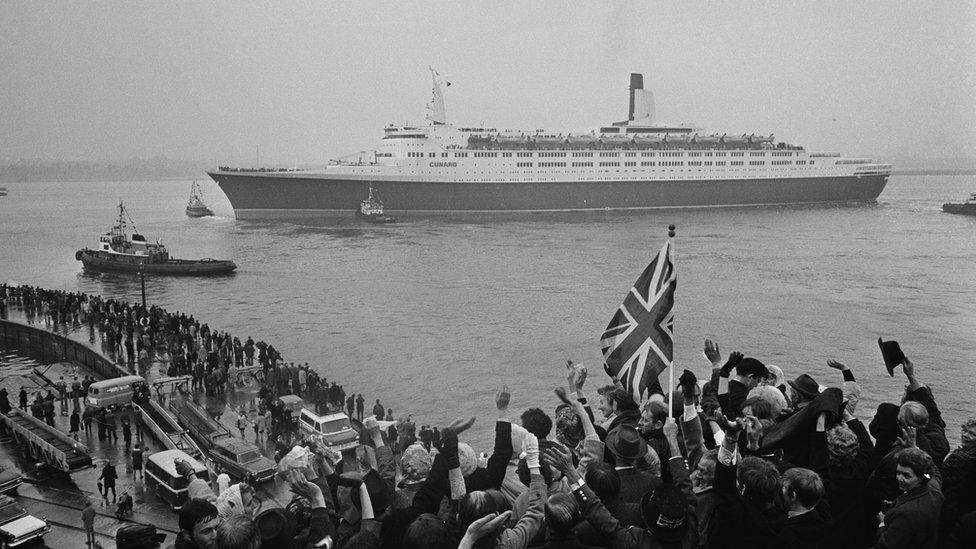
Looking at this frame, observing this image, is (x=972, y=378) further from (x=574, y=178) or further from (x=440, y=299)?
(x=574, y=178)

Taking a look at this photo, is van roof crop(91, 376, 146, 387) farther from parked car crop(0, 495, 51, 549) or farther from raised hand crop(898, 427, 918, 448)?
raised hand crop(898, 427, 918, 448)

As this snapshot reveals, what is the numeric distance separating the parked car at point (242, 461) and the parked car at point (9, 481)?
6.98ft

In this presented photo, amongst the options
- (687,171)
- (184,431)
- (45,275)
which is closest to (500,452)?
(184,431)

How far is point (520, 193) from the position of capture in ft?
175

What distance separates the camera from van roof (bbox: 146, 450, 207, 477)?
7.39 metres

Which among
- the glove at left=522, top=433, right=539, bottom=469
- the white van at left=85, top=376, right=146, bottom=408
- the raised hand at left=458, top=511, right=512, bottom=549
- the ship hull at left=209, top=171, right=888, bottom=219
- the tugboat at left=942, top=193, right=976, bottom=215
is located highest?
the ship hull at left=209, top=171, right=888, bottom=219

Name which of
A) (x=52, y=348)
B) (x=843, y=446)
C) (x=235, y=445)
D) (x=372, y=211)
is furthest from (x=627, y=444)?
(x=372, y=211)

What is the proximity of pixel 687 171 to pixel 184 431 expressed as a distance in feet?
178

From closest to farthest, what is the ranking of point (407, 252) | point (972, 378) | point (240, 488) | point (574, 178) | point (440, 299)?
1. point (240, 488)
2. point (972, 378)
3. point (440, 299)
4. point (407, 252)
5. point (574, 178)

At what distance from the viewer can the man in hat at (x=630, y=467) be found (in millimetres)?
2928

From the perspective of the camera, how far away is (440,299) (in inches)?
866

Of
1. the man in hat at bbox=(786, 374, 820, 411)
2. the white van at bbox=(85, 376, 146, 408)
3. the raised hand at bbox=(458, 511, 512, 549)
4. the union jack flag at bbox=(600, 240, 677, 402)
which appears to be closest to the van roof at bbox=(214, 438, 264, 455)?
the white van at bbox=(85, 376, 146, 408)

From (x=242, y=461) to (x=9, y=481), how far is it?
254cm

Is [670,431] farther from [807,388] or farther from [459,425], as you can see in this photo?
[807,388]
